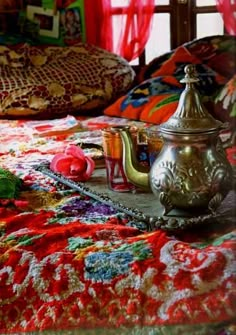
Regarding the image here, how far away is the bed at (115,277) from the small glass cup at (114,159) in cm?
19

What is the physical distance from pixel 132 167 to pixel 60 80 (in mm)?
1692

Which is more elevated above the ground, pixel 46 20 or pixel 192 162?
pixel 46 20

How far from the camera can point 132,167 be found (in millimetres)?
1380

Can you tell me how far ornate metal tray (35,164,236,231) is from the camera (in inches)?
44.3

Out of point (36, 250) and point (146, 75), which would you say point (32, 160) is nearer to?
point (36, 250)

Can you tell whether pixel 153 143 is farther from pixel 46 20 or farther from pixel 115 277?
pixel 46 20

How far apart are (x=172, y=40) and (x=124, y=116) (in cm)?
84

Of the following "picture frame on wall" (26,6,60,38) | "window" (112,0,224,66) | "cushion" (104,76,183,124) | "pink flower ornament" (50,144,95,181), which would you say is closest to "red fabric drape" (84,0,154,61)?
"window" (112,0,224,66)

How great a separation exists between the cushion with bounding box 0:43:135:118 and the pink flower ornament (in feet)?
4.27

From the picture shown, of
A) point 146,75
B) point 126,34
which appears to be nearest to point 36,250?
point 146,75

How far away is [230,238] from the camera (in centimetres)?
100

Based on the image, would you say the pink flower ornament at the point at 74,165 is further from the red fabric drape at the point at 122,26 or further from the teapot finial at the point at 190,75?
the red fabric drape at the point at 122,26

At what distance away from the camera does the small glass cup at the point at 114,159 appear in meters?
1.45

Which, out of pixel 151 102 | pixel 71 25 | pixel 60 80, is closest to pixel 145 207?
pixel 151 102
